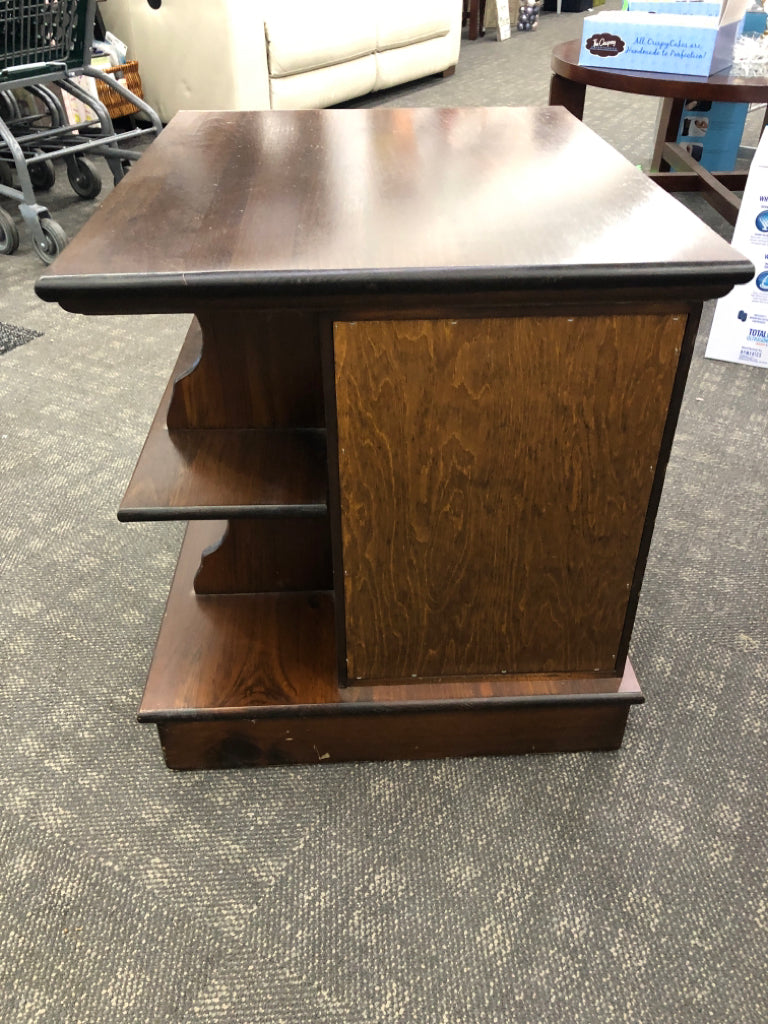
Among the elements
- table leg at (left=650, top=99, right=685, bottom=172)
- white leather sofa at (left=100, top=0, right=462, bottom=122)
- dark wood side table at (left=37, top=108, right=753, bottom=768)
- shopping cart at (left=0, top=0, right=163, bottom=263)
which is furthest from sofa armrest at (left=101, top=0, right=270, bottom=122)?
dark wood side table at (left=37, top=108, right=753, bottom=768)

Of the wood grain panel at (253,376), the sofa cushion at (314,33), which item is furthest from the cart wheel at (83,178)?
the wood grain panel at (253,376)

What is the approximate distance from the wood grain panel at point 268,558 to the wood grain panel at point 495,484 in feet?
0.55

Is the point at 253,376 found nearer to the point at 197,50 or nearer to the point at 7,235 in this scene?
the point at 7,235

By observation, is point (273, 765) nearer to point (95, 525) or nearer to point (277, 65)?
point (95, 525)

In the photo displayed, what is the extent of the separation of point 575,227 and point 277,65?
2687 mm

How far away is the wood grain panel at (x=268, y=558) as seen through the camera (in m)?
0.98

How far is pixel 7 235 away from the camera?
231cm

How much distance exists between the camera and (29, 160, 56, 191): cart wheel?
274cm

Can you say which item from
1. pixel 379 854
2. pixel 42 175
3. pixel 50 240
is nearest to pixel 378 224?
pixel 379 854

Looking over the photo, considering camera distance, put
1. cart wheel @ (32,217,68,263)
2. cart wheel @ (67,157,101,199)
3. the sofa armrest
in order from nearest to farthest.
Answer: cart wheel @ (32,217,68,263), cart wheel @ (67,157,101,199), the sofa armrest

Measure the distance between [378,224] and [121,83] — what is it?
8.74ft

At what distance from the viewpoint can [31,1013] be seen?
0.74 meters

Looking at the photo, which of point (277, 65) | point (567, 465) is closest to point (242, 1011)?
point (567, 465)

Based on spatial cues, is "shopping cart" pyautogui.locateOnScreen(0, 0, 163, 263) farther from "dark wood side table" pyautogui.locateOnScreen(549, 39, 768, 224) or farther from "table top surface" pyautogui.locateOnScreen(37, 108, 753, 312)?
"table top surface" pyautogui.locateOnScreen(37, 108, 753, 312)
